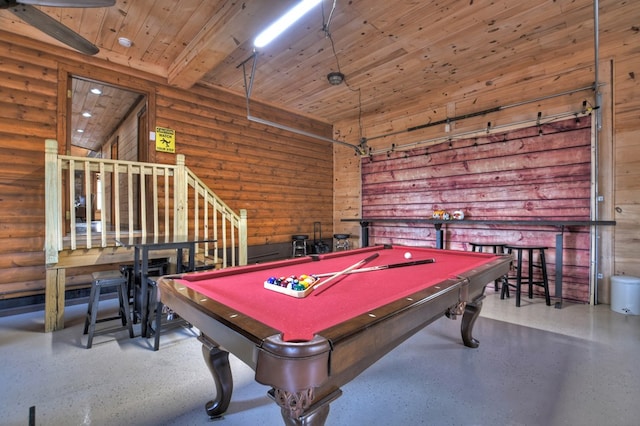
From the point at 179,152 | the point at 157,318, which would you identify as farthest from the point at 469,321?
the point at 179,152

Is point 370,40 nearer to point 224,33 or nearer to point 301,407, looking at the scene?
point 224,33

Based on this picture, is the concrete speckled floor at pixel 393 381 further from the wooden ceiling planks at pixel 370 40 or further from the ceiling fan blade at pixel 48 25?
the wooden ceiling planks at pixel 370 40

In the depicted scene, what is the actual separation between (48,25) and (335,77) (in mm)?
3259

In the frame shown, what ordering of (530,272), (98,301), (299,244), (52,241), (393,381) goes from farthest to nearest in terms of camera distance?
(299,244)
(530,272)
(52,241)
(98,301)
(393,381)

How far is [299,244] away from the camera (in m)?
6.03

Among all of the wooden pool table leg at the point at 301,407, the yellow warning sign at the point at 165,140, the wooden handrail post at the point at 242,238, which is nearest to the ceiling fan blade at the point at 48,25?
the yellow warning sign at the point at 165,140

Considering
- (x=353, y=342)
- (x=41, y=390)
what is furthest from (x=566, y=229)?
(x=41, y=390)

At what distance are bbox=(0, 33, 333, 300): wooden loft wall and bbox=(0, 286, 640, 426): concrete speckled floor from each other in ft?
4.11

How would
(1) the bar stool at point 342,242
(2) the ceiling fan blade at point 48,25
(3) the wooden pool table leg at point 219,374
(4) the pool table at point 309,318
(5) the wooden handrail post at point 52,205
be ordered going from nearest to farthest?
1. (4) the pool table at point 309,318
2. (3) the wooden pool table leg at point 219,374
3. (2) the ceiling fan blade at point 48,25
4. (5) the wooden handrail post at point 52,205
5. (1) the bar stool at point 342,242

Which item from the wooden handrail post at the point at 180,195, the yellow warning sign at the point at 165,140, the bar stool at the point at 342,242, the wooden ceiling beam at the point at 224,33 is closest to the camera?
the wooden ceiling beam at the point at 224,33

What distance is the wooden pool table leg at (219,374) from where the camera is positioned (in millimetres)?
1614

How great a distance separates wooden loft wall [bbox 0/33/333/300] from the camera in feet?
11.1

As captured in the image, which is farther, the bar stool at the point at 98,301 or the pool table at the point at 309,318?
the bar stool at the point at 98,301

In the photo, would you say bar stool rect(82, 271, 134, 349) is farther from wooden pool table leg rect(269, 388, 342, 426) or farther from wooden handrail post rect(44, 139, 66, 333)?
wooden pool table leg rect(269, 388, 342, 426)
